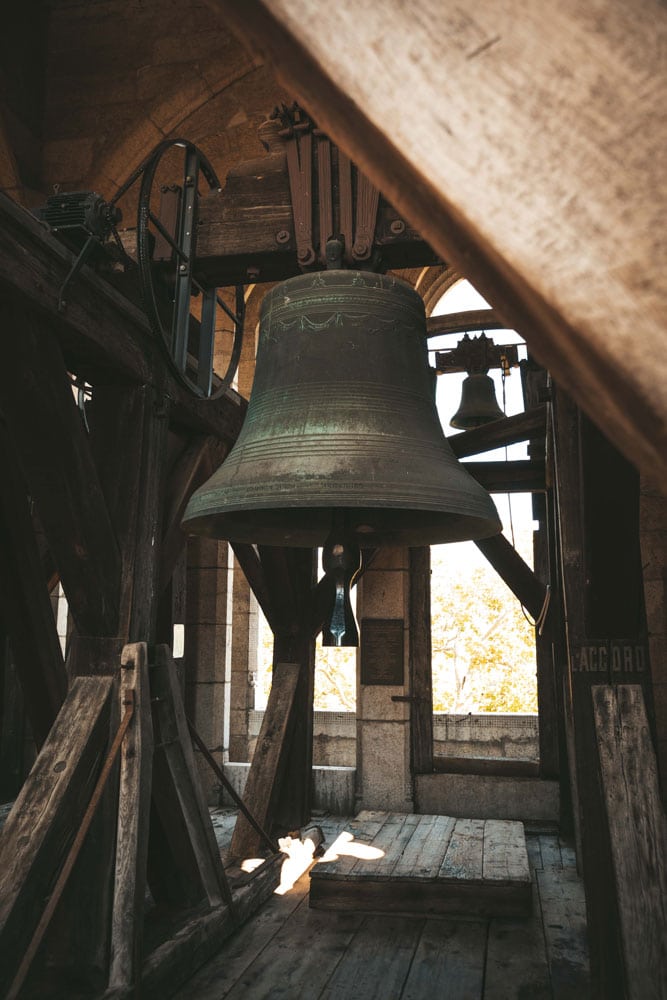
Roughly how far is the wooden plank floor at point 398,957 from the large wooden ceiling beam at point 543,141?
10.1ft

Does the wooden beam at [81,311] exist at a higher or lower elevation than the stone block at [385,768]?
higher

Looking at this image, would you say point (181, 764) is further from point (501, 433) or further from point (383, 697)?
point (383, 697)

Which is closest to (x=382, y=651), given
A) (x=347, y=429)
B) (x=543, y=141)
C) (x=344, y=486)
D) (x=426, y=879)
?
(x=426, y=879)

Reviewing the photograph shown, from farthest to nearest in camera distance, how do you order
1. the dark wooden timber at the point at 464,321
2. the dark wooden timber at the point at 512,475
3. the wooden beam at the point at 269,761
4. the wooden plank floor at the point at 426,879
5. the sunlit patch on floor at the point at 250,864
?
the dark wooden timber at the point at 464,321 → the dark wooden timber at the point at 512,475 → the wooden beam at the point at 269,761 → the sunlit patch on floor at the point at 250,864 → the wooden plank floor at the point at 426,879

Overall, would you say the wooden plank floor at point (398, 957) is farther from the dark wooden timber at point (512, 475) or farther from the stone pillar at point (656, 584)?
the dark wooden timber at point (512, 475)

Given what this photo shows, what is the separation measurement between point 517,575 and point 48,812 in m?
3.83

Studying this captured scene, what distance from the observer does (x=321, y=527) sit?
2.54 meters

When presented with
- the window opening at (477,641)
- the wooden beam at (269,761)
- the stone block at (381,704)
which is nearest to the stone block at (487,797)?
the stone block at (381,704)

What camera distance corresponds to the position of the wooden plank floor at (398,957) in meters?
3.02

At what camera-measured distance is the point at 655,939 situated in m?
1.91

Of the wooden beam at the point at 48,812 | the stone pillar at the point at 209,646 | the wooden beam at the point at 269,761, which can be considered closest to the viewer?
the wooden beam at the point at 48,812

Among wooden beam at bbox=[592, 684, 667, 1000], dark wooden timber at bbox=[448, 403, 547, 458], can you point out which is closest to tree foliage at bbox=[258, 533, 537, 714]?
dark wooden timber at bbox=[448, 403, 547, 458]

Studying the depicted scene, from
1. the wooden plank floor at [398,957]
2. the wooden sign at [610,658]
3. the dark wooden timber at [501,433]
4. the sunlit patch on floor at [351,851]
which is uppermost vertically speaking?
the dark wooden timber at [501,433]

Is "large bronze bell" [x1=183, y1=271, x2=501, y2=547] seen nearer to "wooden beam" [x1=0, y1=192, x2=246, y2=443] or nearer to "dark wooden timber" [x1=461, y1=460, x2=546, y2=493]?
"wooden beam" [x1=0, y1=192, x2=246, y2=443]
